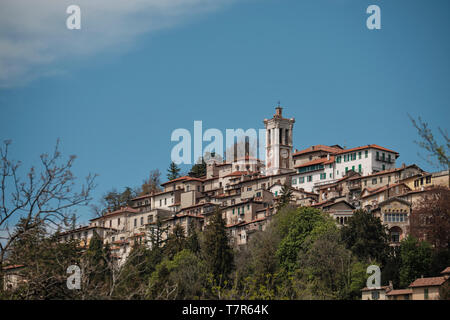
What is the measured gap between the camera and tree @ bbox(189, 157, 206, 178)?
12400 cm

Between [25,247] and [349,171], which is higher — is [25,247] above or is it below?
below

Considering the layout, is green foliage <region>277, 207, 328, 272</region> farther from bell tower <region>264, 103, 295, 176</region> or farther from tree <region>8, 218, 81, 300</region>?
tree <region>8, 218, 81, 300</region>

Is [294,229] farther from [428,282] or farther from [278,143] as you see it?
[278,143]

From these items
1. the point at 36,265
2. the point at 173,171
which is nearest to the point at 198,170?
the point at 173,171

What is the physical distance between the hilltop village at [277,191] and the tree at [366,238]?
6639 mm

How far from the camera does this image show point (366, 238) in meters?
69.1

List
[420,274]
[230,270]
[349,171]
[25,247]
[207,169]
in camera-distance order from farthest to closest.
→ [207,169] → [349,171] → [230,270] → [420,274] → [25,247]

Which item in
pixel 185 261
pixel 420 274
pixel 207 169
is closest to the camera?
pixel 420 274

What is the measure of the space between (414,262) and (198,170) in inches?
2501

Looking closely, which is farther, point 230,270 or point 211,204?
point 211,204

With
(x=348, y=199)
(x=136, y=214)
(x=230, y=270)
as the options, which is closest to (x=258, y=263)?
(x=230, y=270)
